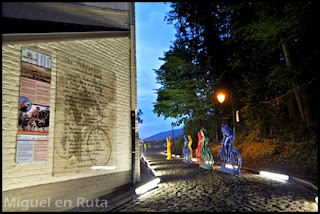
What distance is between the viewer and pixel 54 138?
4766 mm

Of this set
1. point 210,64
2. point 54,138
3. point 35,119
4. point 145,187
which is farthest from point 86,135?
point 210,64

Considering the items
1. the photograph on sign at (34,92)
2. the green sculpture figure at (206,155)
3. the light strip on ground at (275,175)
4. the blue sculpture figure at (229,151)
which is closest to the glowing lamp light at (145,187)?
the photograph on sign at (34,92)

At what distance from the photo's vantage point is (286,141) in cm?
1111

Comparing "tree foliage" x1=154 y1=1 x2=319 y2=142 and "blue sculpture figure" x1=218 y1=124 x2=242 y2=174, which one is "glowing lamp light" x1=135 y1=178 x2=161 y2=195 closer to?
"blue sculpture figure" x1=218 y1=124 x2=242 y2=174

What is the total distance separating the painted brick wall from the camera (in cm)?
389

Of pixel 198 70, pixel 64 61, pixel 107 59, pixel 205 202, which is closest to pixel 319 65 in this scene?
pixel 205 202

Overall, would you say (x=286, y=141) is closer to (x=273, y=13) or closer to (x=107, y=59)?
(x=273, y=13)

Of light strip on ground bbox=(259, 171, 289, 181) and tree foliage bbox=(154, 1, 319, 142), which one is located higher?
tree foliage bbox=(154, 1, 319, 142)

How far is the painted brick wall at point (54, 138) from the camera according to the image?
3891 mm

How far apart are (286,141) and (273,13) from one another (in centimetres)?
644

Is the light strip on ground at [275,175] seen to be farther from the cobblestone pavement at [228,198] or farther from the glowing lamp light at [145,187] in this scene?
the glowing lamp light at [145,187]

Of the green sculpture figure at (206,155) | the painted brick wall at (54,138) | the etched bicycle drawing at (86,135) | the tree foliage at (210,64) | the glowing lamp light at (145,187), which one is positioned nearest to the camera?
the painted brick wall at (54,138)

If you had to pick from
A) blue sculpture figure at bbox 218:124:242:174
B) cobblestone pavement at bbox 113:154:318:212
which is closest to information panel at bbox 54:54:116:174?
cobblestone pavement at bbox 113:154:318:212

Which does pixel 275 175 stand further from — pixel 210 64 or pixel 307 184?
pixel 210 64
